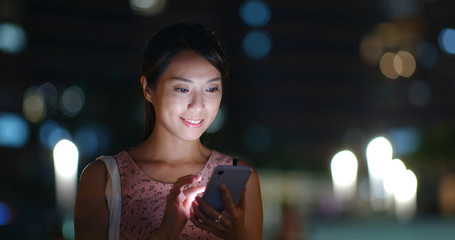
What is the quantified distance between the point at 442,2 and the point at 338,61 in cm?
→ 1650

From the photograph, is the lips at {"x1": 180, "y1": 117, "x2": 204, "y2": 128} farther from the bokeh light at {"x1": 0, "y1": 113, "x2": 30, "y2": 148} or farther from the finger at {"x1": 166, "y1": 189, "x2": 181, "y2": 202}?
the bokeh light at {"x1": 0, "y1": 113, "x2": 30, "y2": 148}

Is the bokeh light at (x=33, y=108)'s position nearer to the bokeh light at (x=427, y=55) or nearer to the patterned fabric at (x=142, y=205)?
the bokeh light at (x=427, y=55)

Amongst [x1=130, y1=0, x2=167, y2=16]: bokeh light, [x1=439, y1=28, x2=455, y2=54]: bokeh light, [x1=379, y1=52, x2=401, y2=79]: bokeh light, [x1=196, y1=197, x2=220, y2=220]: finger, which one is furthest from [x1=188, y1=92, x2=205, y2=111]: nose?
[x1=379, y1=52, x2=401, y2=79]: bokeh light

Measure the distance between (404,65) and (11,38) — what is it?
49.8m

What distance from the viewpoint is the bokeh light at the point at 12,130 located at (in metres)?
58.5

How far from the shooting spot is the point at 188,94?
2.90 m

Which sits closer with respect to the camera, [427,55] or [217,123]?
[217,123]

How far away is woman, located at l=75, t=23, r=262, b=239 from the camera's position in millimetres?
2844

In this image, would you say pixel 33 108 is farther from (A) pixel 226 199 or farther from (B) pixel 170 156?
(A) pixel 226 199

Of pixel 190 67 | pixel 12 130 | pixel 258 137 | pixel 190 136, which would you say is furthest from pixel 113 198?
pixel 258 137

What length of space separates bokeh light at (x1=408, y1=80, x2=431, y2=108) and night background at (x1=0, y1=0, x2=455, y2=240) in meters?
0.23

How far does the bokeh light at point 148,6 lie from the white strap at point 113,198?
259ft

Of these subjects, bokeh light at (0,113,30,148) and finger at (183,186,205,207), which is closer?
finger at (183,186,205,207)

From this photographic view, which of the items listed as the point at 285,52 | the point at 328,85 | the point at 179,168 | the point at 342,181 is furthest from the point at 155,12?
the point at 179,168
